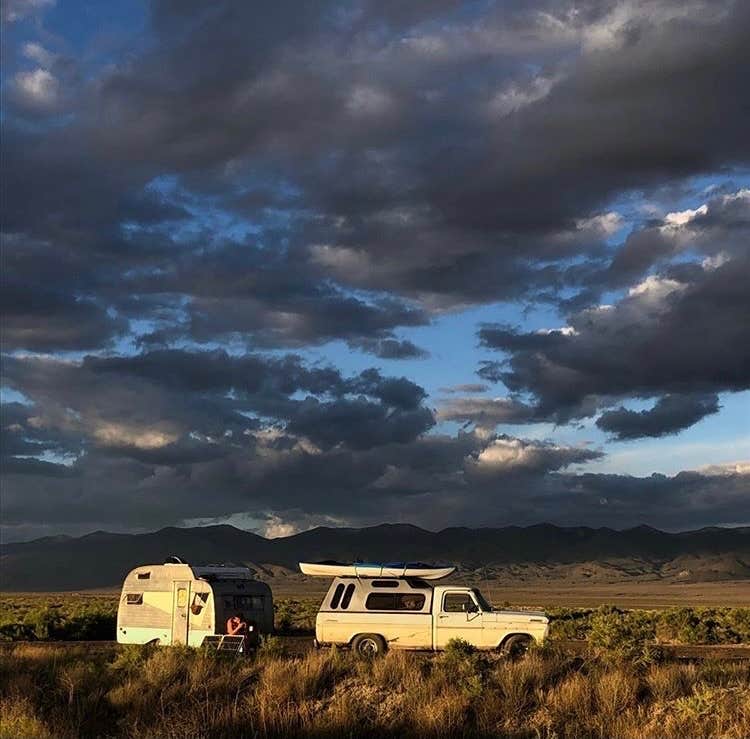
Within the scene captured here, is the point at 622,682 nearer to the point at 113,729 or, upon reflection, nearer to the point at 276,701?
the point at 276,701

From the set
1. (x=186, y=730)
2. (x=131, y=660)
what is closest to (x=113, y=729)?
(x=186, y=730)

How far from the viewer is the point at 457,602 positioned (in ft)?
86.5

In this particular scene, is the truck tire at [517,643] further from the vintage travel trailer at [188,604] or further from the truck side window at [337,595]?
the vintage travel trailer at [188,604]

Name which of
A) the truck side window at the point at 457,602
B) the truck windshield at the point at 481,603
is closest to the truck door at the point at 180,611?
the truck side window at the point at 457,602

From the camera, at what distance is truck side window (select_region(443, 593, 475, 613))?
2623 centimetres

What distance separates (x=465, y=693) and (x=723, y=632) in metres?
25.9

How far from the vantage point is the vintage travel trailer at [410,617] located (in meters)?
25.8

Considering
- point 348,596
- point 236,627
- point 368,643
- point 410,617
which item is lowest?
point 368,643

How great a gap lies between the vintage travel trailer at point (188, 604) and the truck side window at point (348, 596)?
9.54 feet

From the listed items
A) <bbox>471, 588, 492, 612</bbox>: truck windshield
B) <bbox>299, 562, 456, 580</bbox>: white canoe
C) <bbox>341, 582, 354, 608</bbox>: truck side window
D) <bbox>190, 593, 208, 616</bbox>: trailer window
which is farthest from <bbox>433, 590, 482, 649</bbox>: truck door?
<bbox>190, 593, 208, 616</bbox>: trailer window

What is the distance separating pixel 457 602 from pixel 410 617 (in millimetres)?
1283

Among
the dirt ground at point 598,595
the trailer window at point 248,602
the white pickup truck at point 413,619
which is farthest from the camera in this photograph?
the dirt ground at point 598,595

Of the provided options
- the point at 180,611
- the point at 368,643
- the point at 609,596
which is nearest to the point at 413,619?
the point at 368,643

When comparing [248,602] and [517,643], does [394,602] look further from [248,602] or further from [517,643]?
[248,602]
